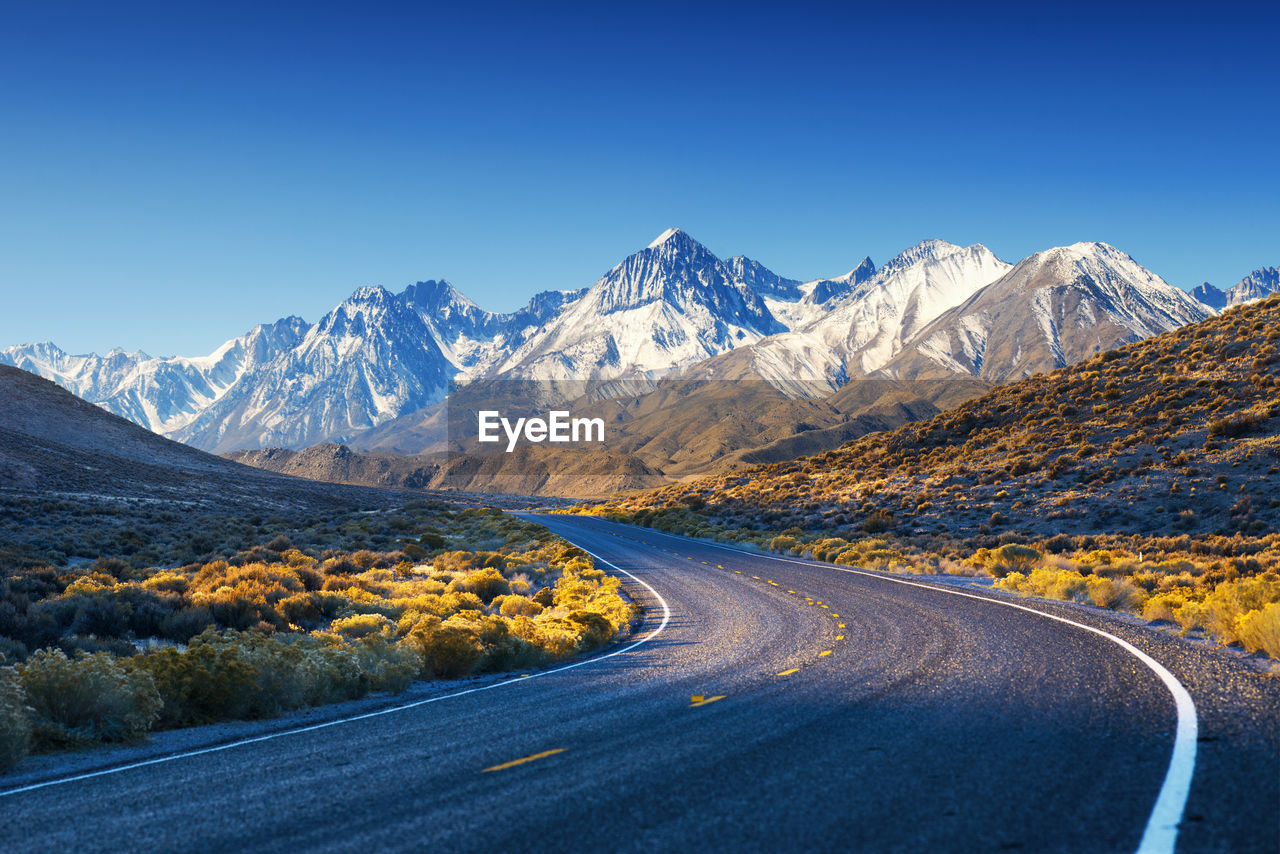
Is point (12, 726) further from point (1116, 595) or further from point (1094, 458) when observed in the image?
point (1094, 458)

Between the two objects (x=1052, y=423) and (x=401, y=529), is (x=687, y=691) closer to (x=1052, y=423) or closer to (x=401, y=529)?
(x=401, y=529)

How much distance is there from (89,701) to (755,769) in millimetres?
7356

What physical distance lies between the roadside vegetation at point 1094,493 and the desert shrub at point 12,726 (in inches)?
572

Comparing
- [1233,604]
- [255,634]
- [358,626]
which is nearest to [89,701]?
[255,634]

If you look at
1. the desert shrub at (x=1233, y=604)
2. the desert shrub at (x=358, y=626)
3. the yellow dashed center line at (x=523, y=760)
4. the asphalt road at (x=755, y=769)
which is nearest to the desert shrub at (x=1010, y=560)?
the desert shrub at (x=1233, y=604)

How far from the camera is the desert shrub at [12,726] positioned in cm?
677

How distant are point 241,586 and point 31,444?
68.0 meters

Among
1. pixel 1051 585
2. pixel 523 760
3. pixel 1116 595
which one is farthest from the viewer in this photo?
pixel 1051 585

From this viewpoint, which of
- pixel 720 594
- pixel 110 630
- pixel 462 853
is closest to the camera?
pixel 462 853

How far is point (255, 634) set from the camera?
37.2 ft

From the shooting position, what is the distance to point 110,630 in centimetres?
1475

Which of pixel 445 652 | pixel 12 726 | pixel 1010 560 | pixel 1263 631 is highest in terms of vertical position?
pixel 1263 631

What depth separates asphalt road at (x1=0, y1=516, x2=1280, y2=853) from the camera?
4879mm

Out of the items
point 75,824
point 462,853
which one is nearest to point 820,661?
point 462,853
